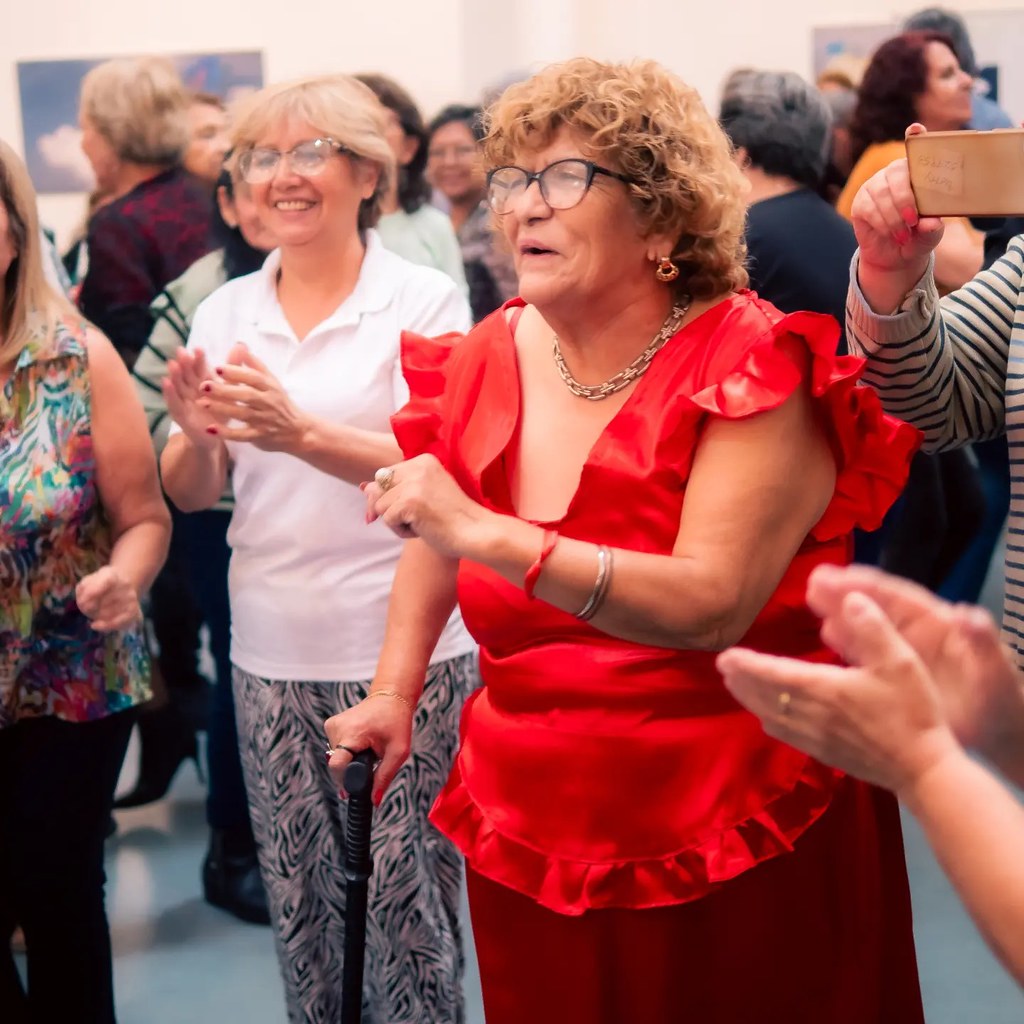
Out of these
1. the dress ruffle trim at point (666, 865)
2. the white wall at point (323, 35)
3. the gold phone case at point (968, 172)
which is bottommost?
the dress ruffle trim at point (666, 865)

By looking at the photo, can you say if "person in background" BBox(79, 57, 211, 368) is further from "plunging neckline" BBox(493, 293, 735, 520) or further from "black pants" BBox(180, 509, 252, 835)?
"plunging neckline" BBox(493, 293, 735, 520)

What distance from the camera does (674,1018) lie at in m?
1.65

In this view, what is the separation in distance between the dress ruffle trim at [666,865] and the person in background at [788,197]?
1.60 m

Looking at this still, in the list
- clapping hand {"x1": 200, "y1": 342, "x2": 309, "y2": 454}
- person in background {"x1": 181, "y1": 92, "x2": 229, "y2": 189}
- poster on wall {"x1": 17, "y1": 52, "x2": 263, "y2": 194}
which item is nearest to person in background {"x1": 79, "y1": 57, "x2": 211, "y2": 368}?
person in background {"x1": 181, "y1": 92, "x2": 229, "y2": 189}

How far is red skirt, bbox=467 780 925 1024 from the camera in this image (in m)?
1.64

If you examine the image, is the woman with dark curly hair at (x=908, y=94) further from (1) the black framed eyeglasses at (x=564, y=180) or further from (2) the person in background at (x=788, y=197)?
(1) the black framed eyeglasses at (x=564, y=180)

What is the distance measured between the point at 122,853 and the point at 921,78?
9.77ft

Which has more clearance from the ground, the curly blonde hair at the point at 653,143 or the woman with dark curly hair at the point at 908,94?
the curly blonde hair at the point at 653,143

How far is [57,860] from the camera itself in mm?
2287

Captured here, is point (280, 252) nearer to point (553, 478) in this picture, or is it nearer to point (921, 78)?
point (553, 478)

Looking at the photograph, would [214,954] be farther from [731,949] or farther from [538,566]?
[538,566]

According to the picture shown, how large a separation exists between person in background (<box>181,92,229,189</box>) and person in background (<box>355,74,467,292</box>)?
749mm

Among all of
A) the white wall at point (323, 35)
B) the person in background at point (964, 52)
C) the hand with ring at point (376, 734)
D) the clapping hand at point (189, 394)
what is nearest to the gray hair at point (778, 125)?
the person in background at point (964, 52)

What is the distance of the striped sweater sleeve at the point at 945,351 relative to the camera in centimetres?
166
